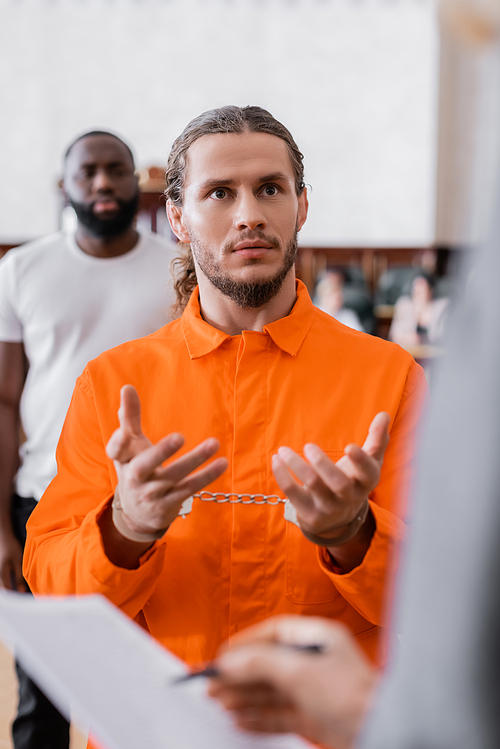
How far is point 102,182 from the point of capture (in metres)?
2.07

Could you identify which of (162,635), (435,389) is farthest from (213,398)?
(435,389)

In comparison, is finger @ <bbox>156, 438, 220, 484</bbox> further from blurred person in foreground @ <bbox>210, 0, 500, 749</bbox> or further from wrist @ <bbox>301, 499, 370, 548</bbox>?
blurred person in foreground @ <bbox>210, 0, 500, 749</bbox>

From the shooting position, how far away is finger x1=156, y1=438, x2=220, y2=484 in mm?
761

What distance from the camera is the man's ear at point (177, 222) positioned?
137 centimetres

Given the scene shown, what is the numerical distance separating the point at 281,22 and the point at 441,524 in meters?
8.26

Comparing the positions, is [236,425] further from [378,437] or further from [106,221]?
[106,221]

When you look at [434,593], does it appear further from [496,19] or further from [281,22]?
[281,22]

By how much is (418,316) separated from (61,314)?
4037 mm

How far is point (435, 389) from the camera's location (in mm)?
340

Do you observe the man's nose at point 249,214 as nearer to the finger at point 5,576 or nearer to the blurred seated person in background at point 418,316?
the finger at point 5,576

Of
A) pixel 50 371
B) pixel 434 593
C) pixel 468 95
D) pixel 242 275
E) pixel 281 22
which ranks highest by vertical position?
pixel 281 22

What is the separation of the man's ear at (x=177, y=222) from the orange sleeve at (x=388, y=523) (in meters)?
0.50

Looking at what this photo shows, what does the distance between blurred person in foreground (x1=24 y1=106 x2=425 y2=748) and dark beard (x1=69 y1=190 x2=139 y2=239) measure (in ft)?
2.48

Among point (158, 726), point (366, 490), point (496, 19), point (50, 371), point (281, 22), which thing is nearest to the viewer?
point (496, 19)
